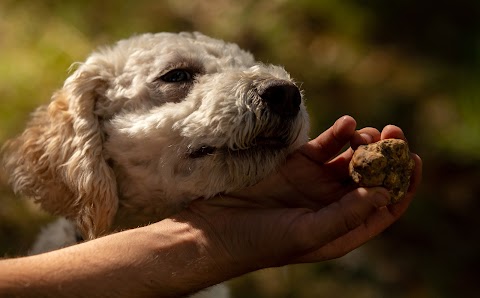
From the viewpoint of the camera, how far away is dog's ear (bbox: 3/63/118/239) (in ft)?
10.3

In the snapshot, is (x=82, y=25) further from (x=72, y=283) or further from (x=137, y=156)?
(x=72, y=283)

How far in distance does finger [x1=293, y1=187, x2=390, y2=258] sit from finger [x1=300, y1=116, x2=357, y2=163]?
1.16ft

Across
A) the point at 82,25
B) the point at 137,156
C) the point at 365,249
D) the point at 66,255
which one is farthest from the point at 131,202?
the point at 82,25

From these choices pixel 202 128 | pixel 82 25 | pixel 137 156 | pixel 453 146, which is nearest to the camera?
pixel 202 128

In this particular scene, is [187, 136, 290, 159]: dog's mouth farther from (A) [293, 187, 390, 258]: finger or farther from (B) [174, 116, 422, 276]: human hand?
(A) [293, 187, 390, 258]: finger

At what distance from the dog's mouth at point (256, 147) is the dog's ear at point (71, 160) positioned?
0.48 metres

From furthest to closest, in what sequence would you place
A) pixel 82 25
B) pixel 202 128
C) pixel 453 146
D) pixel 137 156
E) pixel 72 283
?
pixel 82 25
pixel 453 146
pixel 137 156
pixel 202 128
pixel 72 283

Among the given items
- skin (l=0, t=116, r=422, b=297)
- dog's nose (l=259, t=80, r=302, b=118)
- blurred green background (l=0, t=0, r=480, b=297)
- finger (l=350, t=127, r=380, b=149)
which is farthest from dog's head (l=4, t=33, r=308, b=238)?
blurred green background (l=0, t=0, r=480, b=297)

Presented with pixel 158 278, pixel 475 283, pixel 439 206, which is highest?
pixel 158 278

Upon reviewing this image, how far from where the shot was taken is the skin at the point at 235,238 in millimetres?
2600

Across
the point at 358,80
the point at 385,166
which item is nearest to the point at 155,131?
the point at 385,166

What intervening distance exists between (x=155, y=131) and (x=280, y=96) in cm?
57

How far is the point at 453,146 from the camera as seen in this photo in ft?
18.2

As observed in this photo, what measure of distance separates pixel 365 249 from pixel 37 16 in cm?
357
